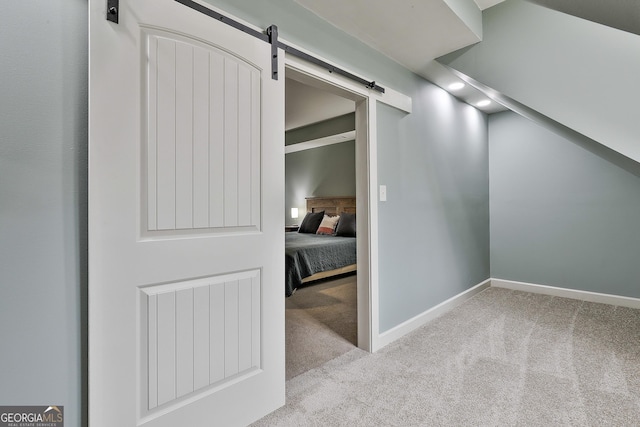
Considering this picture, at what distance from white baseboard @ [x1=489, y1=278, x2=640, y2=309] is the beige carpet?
6.59ft

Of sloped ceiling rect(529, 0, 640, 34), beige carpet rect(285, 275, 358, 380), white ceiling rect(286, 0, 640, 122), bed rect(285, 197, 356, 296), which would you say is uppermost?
white ceiling rect(286, 0, 640, 122)

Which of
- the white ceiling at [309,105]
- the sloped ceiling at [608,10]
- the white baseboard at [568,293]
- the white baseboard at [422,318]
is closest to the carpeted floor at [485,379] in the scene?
the white baseboard at [422,318]

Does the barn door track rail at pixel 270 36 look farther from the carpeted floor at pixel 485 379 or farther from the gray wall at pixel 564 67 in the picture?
the carpeted floor at pixel 485 379

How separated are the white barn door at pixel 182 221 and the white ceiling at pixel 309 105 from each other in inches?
93.6

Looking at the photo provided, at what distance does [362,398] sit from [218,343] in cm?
88

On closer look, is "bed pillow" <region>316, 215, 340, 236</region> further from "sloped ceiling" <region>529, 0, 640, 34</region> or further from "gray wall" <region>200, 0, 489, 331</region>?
"sloped ceiling" <region>529, 0, 640, 34</region>

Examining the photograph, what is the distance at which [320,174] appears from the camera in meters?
6.24

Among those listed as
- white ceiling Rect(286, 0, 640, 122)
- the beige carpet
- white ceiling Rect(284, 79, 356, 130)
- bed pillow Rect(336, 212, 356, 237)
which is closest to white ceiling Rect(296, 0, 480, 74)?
white ceiling Rect(286, 0, 640, 122)

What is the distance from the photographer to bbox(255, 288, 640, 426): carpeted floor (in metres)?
1.52

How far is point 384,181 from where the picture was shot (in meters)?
2.39

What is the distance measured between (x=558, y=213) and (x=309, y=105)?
3492 millimetres

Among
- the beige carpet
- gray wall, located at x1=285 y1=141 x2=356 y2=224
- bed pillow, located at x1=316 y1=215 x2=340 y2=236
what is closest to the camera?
the beige carpet

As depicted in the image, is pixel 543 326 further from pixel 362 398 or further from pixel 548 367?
pixel 362 398

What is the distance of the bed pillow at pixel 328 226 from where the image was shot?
16.7 feet
